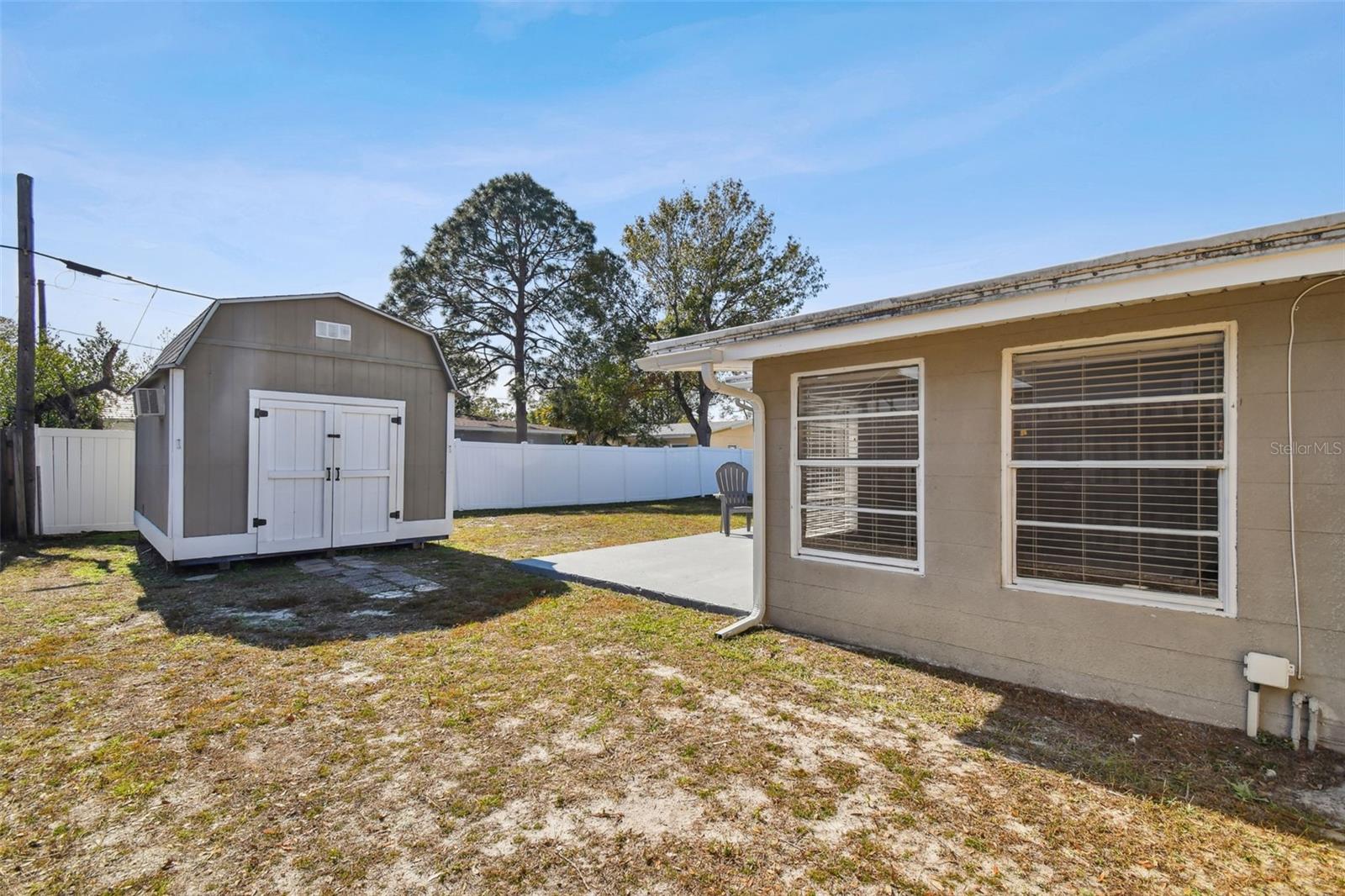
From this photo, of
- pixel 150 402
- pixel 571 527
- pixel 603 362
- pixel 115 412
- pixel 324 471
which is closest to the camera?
pixel 150 402

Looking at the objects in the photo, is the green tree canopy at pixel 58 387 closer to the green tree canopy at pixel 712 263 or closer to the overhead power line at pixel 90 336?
the overhead power line at pixel 90 336

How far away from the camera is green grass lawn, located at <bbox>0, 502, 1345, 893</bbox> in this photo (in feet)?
5.94

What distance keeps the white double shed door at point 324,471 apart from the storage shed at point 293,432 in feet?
0.04

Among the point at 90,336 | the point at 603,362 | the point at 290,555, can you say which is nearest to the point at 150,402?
the point at 290,555

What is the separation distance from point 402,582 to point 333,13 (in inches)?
230

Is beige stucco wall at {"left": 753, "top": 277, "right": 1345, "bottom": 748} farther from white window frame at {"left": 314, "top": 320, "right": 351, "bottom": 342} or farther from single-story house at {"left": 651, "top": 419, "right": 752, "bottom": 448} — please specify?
single-story house at {"left": 651, "top": 419, "right": 752, "bottom": 448}

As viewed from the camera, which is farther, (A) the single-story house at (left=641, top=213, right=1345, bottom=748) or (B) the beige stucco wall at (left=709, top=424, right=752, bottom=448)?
(B) the beige stucco wall at (left=709, top=424, right=752, bottom=448)

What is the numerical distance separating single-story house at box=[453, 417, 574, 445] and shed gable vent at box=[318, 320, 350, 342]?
1481cm

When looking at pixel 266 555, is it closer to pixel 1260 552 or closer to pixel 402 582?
pixel 402 582

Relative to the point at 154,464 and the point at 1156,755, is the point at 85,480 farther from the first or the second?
the point at 1156,755

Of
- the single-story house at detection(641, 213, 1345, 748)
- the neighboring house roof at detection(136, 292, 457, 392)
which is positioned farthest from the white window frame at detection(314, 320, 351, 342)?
the single-story house at detection(641, 213, 1345, 748)

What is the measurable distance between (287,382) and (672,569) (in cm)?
470

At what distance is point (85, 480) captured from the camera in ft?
27.8

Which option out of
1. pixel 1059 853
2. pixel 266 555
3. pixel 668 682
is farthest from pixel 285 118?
pixel 1059 853
